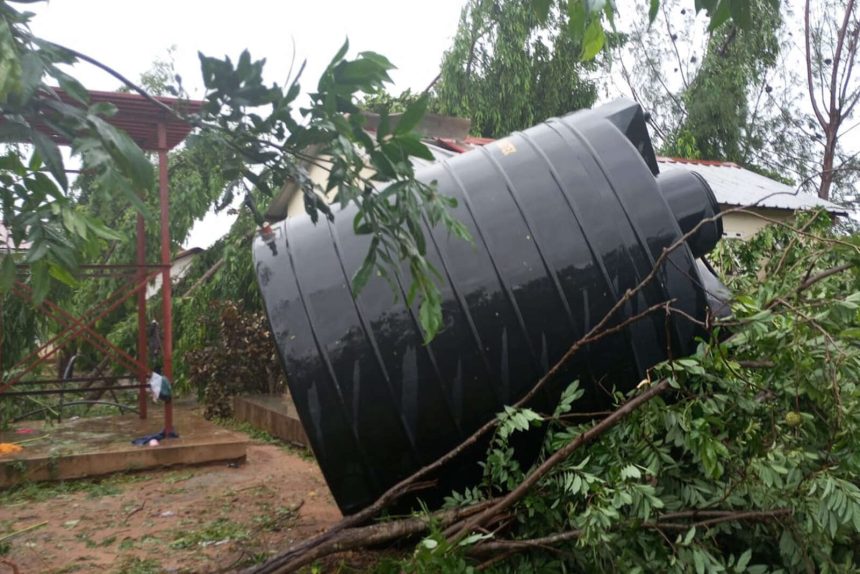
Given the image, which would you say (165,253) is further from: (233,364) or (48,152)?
(48,152)

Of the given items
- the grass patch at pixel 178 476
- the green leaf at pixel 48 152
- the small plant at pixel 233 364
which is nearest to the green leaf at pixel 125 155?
the green leaf at pixel 48 152

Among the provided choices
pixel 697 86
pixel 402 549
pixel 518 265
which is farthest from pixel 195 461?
pixel 697 86

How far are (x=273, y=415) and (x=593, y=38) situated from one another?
693 centimetres

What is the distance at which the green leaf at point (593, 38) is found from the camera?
1738 mm

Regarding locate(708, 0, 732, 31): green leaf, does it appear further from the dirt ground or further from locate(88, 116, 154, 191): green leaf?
the dirt ground

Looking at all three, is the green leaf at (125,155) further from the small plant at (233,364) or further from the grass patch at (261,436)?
the small plant at (233,364)

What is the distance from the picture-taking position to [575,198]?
302 centimetres

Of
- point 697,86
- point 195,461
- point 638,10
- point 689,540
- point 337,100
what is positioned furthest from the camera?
point 638,10

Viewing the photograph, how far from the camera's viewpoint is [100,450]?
6000mm

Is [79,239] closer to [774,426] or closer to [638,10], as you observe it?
[774,426]

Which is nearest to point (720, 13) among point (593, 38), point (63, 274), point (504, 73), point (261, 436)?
point (593, 38)

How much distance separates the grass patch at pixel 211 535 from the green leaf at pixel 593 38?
307 centimetres

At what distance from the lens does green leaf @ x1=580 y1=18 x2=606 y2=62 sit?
1.74 meters

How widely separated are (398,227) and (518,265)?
2.95 ft
